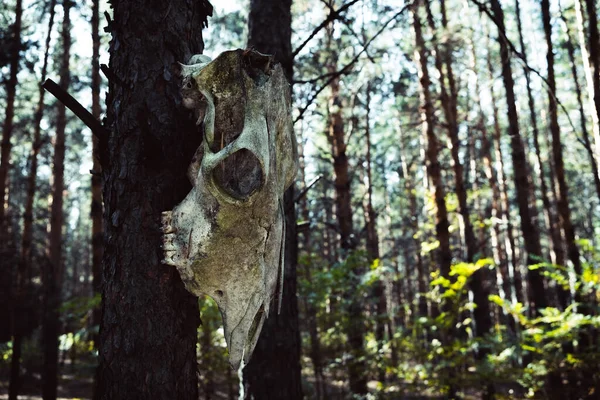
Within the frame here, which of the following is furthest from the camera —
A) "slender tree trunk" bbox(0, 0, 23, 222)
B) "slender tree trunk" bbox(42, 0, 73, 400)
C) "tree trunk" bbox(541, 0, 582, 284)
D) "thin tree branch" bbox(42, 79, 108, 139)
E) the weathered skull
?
"slender tree trunk" bbox(0, 0, 23, 222)

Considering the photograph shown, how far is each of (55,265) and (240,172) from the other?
36.0ft

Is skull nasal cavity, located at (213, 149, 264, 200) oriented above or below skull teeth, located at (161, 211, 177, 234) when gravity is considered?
above

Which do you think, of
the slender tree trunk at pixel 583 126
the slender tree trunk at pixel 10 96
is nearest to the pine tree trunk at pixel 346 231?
the slender tree trunk at pixel 583 126

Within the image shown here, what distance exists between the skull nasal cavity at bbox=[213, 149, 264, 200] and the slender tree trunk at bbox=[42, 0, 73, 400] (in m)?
6.82

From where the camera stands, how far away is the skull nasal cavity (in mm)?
1565

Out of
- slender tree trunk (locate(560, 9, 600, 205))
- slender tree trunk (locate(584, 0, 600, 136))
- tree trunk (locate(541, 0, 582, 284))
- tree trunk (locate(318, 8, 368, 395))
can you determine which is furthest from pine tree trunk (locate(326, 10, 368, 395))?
tree trunk (locate(541, 0, 582, 284))

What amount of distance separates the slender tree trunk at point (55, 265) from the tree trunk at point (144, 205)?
6.46 metres

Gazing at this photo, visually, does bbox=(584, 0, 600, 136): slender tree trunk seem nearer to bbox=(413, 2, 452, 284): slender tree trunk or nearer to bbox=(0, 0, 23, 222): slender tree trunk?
bbox=(413, 2, 452, 284): slender tree trunk

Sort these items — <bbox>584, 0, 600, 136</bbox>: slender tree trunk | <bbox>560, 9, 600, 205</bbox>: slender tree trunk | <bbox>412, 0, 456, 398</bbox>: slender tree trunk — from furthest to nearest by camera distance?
<bbox>412, 0, 456, 398</bbox>: slender tree trunk, <bbox>560, 9, 600, 205</bbox>: slender tree trunk, <bbox>584, 0, 600, 136</bbox>: slender tree trunk

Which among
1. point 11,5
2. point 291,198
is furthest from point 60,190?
point 291,198

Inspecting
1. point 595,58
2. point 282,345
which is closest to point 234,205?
point 282,345

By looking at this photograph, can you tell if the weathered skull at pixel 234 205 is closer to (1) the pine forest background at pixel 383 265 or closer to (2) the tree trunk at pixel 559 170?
(1) the pine forest background at pixel 383 265

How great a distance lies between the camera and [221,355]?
281 inches

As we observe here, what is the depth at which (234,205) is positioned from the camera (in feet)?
4.92
